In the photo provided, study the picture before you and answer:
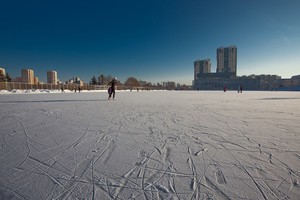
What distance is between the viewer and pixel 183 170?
2123 millimetres

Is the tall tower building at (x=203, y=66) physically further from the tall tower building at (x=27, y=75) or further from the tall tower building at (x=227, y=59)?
the tall tower building at (x=27, y=75)

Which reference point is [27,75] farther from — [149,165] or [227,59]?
[227,59]

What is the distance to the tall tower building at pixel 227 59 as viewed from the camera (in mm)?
148375

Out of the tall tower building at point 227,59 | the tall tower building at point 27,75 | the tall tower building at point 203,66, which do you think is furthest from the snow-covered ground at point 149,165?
the tall tower building at point 203,66

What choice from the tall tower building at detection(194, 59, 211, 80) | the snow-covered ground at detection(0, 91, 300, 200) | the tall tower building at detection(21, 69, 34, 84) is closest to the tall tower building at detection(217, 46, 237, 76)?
the tall tower building at detection(194, 59, 211, 80)

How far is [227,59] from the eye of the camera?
15075 centimetres

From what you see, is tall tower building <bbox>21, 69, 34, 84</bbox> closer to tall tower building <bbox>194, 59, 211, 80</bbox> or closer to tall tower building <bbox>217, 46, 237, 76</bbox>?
tall tower building <bbox>194, 59, 211, 80</bbox>

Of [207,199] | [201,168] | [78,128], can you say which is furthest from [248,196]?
[78,128]

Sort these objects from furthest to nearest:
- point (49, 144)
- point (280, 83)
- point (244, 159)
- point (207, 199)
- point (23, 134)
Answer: point (280, 83) → point (23, 134) → point (49, 144) → point (244, 159) → point (207, 199)

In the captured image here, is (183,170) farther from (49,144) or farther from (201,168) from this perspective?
(49,144)

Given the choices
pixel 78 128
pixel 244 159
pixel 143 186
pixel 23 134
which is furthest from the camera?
pixel 78 128

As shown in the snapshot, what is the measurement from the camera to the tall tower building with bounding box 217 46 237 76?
14838 cm

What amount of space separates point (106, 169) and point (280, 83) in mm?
130234

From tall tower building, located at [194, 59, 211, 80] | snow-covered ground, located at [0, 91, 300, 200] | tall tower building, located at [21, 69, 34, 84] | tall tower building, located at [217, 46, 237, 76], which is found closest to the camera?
snow-covered ground, located at [0, 91, 300, 200]
